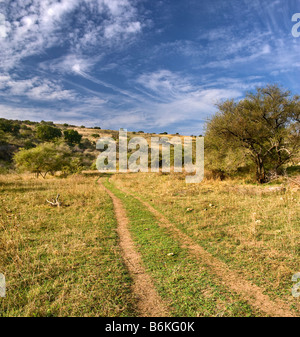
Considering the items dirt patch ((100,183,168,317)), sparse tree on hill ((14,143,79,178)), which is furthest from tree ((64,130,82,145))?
dirt patch ((100,183,168,317))

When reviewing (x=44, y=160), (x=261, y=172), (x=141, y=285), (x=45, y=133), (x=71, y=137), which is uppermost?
(x=45, y=133)

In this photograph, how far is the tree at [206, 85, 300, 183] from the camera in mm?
16891

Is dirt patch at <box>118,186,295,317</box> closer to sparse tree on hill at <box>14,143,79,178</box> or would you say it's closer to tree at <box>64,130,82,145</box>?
sparse tree on hill at <box>14,143,79,178</box>

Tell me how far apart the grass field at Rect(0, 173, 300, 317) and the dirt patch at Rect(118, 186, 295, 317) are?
0.17 ft

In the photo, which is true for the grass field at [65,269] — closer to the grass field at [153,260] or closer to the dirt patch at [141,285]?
the grass field at [153,260]

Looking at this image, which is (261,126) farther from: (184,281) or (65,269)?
(65,269)

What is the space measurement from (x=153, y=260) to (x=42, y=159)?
27.8 meters

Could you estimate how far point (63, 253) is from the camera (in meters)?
5.68

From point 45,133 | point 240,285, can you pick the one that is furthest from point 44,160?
point 45,133

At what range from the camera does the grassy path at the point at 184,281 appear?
11.8 feet

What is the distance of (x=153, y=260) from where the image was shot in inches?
213

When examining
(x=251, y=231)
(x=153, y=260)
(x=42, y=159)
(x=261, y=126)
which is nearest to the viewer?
(x=153, y=260)

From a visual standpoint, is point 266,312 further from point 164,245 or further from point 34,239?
point 34,239
